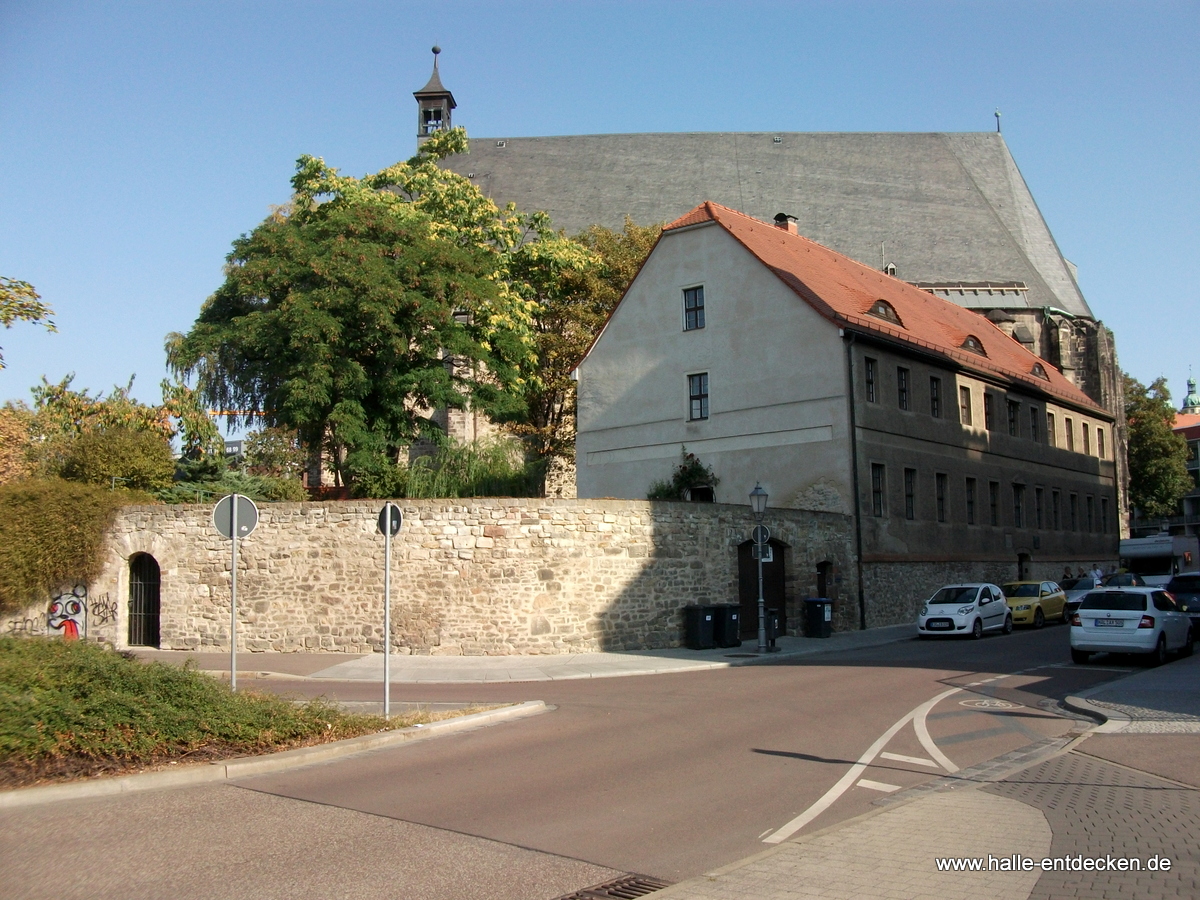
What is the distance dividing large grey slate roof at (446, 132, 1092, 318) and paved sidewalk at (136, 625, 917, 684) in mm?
35256

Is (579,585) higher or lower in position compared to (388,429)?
lower

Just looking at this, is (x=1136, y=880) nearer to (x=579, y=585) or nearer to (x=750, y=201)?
(x=579, y=585)

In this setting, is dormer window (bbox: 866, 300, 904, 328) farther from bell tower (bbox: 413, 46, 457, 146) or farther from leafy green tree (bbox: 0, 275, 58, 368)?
bell tower (bbox: 413, 46, 457, 146)

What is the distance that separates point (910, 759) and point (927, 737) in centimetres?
147

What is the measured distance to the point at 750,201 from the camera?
5672 cm

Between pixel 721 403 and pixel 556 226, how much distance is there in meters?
24.9

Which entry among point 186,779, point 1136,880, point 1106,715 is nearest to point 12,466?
point 186,779

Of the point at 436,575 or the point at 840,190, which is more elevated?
the point at 840,190

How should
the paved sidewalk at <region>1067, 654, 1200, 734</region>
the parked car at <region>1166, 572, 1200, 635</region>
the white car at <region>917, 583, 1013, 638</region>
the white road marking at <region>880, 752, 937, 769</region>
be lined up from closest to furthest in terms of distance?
1. the white road marking at <region>880, 752, 937, 769</region>
2. the paved sidewalk at <region>1067, 654, 1200, 734</region>
3. the parked car at <region>1166, 572, 1200, 635</region>
4. the white car at <region>917, 583, 1013, 638</region>

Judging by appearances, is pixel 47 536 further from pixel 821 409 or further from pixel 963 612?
pixel 963 612

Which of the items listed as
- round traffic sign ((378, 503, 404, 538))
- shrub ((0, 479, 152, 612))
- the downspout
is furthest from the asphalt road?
the downspout

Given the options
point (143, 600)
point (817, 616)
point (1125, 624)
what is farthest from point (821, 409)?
point (143, 600)

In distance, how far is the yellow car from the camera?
3102 centimetres

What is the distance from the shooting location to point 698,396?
34656 millimetres
